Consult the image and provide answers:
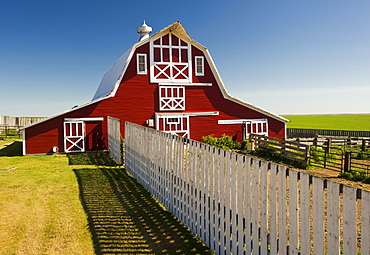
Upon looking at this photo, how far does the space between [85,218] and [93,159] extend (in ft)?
29.9

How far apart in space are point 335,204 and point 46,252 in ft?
15.3

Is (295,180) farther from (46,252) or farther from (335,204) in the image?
(46,252)

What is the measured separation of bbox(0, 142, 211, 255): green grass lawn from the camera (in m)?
5.22

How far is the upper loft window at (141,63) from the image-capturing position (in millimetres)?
19189

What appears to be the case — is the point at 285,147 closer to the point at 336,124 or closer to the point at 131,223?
the point at 131,223

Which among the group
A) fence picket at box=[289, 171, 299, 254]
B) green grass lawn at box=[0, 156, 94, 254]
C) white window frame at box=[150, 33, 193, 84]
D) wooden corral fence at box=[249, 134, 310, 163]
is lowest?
green grass lawn at box=[0, 156, 94, 254]

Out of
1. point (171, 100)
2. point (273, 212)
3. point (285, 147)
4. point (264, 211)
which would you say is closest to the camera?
point (273, 212)

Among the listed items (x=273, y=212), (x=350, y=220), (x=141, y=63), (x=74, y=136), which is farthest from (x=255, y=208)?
(x=141, y=63)

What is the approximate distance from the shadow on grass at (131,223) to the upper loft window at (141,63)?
1122cm

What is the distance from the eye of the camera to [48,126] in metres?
17.5

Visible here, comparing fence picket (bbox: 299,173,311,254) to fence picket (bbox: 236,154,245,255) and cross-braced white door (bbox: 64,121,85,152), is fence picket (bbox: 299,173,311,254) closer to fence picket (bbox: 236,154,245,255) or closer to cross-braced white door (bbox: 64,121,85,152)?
fence picket (bbox: 236,154,245,255)

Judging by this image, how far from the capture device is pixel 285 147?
1677cm

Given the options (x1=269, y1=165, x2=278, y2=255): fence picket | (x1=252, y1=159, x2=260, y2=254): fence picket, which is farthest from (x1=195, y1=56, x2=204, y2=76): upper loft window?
(x1=269, y1=165, x2=278, y2=255): fence picket

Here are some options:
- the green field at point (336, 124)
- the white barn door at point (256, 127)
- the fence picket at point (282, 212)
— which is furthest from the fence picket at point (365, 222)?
the green field at point (336, 124)
